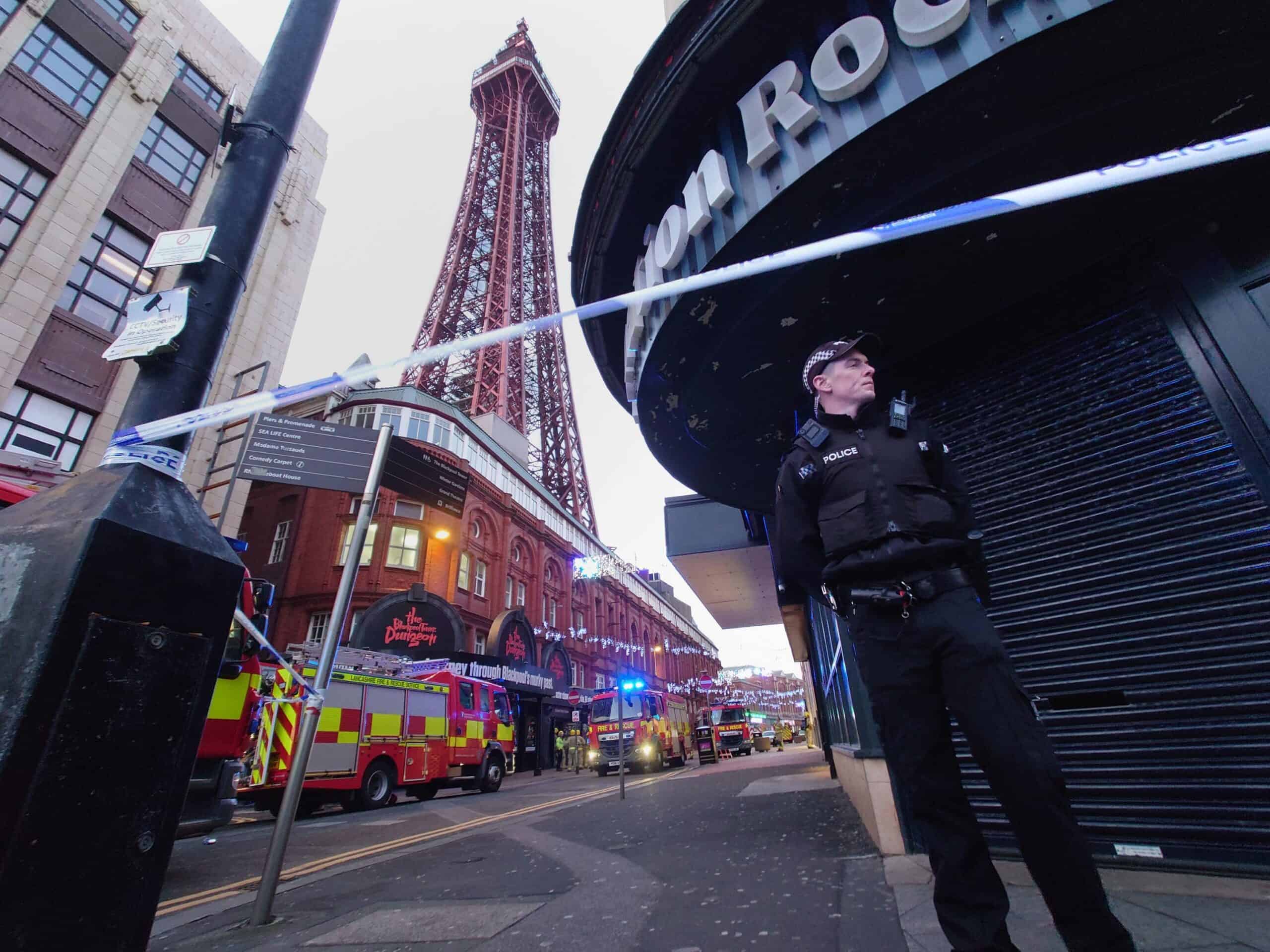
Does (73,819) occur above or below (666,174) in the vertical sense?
below

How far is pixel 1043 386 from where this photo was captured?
3303 millimetres

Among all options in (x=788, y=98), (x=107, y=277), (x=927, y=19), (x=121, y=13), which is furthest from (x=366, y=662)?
(x=121, y=13)

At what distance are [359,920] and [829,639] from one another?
4.88 meters

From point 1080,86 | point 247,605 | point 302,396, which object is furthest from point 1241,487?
point 247,605

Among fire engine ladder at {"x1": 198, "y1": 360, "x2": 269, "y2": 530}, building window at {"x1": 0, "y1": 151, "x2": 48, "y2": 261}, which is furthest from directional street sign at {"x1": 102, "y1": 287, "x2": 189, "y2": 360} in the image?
building window at {"x1": 0, "y1": 151, "x2": 48, "y2": 261}

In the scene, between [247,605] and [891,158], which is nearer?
[891,158]

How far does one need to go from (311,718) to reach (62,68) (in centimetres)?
2129

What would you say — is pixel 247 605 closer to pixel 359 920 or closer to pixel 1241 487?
pixel 359 920

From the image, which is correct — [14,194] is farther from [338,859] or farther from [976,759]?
[976,759]

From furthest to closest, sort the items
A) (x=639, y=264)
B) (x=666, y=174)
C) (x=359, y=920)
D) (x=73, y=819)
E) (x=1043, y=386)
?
(x=639, y=264)
(x=666, y=174)
(x=1043, y=386)
(x=359, y=920)
(x=73, y=819)

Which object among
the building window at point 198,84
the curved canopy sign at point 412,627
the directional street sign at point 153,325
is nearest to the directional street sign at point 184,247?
the directional street sign at point 153,325

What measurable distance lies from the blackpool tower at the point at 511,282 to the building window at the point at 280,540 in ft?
62.3

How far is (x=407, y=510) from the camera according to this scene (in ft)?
68.8

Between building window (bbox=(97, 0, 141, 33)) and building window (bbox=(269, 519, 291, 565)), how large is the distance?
15494mm
